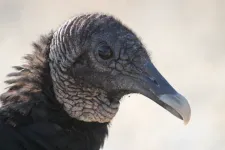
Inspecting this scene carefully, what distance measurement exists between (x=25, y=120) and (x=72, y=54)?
22.5 inches

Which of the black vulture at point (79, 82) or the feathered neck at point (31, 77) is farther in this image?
the feathered neck at point (31, 77)

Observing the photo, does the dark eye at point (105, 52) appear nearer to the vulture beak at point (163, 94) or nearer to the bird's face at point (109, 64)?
the bird's face at point (109, 64)

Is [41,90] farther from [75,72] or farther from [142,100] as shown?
[142,100]

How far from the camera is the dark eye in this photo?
5.49 m

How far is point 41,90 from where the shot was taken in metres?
5.55

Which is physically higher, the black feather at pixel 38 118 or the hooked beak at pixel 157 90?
the hooked beak at pixel 157 90

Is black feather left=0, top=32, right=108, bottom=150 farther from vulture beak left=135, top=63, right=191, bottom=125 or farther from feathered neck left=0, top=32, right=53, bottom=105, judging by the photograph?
vulture beak left=135, top=63, right=191, bottom=125

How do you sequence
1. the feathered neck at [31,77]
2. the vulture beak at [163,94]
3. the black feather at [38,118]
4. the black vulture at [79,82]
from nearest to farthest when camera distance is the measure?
the vulture beak at [163,94] < the black feather at [38,118] < the black vulture at [79,82] < the feathered neck at [31,77]

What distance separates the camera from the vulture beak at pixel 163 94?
17.0ft

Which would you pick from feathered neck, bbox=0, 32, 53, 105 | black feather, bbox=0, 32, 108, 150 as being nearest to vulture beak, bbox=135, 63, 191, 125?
black feather, bbox=0, 32, 108, 150

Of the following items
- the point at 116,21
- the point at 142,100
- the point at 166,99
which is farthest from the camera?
the point at 142,100

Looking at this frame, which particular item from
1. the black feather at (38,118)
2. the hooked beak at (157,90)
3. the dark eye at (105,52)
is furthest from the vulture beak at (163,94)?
the black feather at (38,118)

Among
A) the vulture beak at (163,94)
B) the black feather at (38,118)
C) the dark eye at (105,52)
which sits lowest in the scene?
the black feather at (38,118)

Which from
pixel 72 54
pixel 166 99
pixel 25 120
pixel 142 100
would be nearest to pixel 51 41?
pixel 72 54
